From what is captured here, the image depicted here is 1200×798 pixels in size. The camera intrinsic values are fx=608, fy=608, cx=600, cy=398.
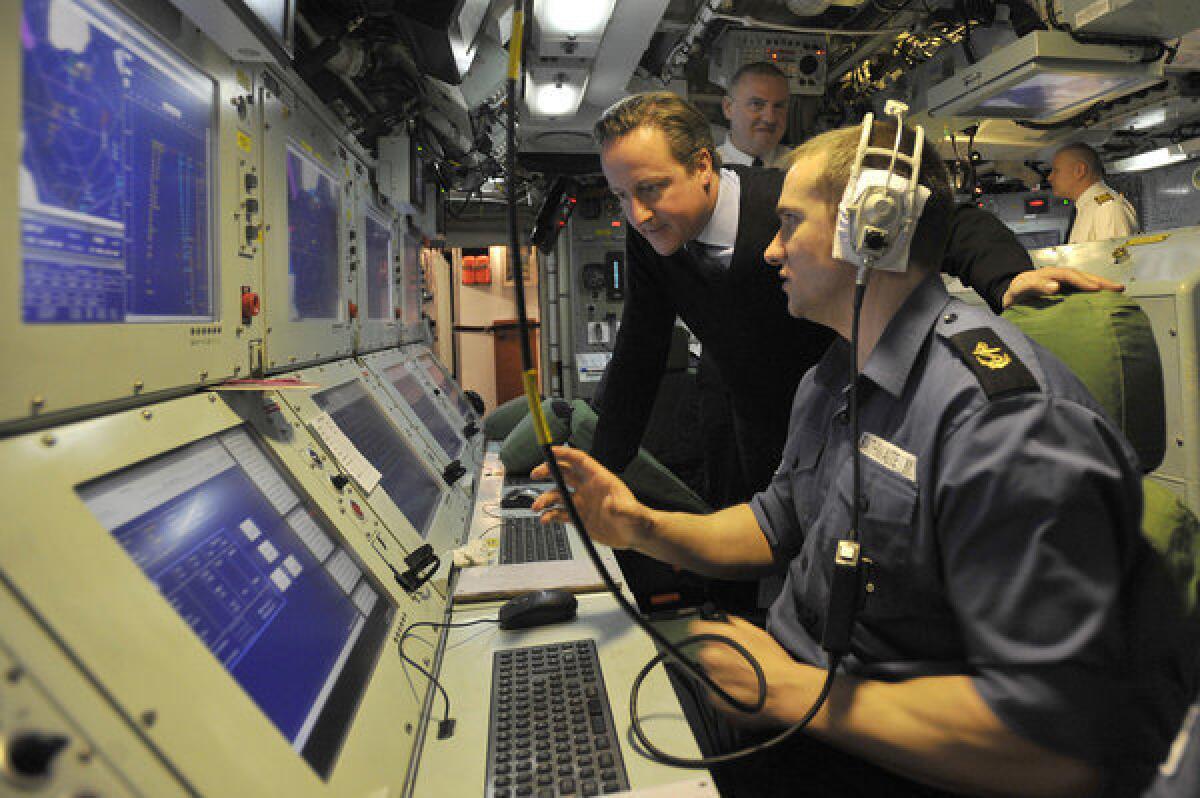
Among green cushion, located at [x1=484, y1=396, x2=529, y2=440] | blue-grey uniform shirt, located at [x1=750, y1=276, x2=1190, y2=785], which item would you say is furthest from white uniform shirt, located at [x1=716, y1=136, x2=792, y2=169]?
blue-grey uniform shirt, located at [x1=750, y1=276, x2=1190, y2=785]

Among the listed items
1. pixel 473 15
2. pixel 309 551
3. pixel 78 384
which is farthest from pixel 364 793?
pixel 473 15

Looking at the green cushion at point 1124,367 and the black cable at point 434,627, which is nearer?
the green cushion at point 1124,367

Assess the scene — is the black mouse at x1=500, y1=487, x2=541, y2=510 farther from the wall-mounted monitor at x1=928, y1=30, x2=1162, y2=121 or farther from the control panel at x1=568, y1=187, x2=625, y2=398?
the control panel at x1=568, y1=187, x2=625, y2=398

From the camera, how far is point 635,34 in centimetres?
271

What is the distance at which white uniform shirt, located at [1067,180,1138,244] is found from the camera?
4.08m

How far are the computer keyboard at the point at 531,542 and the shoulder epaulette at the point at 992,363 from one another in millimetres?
1074

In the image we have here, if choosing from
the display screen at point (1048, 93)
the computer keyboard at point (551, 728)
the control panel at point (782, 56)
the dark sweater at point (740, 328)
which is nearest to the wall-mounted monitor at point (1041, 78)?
the display screen at point (1048, 93)

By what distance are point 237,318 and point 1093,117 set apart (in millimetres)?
5841

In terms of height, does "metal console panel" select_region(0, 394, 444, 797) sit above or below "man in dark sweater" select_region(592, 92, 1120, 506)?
below

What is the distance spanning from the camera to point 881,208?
0.91m

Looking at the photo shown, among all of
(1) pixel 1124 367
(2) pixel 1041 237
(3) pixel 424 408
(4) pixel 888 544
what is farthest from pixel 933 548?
(2) pixel 1041 237

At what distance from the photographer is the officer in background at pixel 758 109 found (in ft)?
9.89

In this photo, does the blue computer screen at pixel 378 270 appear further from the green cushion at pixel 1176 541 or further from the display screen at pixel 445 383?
the green cushion at pixel 1176 541

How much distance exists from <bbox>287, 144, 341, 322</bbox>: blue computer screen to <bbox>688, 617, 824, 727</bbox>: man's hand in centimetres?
146
